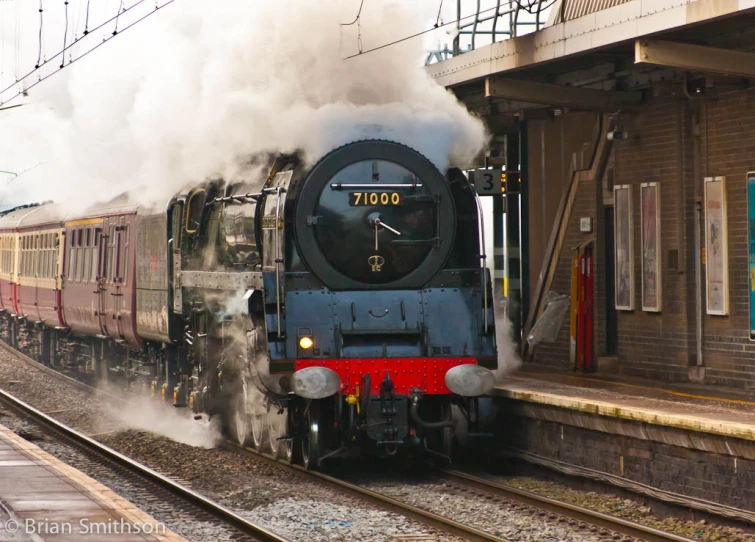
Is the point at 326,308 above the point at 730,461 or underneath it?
above

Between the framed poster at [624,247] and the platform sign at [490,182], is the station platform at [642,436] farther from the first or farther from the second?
the platform sign at [490,182]

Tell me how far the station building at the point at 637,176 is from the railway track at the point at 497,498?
337 cm

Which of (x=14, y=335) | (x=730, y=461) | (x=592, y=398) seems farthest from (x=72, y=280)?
(x=730, y=461)

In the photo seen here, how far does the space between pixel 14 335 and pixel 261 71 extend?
19.2 metres

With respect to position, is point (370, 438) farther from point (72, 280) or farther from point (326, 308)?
point (72, 280)

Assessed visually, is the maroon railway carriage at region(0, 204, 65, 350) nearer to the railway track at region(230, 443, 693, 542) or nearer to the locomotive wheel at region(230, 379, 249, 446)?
the locomotive wheel at region(230, 379, 249, 446)

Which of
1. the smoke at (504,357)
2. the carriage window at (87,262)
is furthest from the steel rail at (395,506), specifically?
the carriage window at (87,262)

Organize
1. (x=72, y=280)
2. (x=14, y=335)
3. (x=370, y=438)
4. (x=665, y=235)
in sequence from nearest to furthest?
(x=370, y=438)
(x=665, y=235)
(x=72, y=280)
(x=14, y=335)

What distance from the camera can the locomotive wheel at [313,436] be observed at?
10406 mm

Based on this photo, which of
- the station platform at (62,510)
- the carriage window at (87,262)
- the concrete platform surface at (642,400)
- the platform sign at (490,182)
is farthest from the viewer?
the carriage window at (87,262)

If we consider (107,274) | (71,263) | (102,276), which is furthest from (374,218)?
(71,263)

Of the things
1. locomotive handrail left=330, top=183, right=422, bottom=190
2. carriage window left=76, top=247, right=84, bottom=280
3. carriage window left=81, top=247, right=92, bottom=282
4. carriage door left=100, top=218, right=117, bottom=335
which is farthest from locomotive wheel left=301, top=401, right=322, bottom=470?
carriage window left=76, top=247, right=84, bottom=280

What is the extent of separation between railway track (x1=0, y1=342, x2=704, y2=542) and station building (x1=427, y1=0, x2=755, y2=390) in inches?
133

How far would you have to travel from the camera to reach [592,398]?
1091 cm
